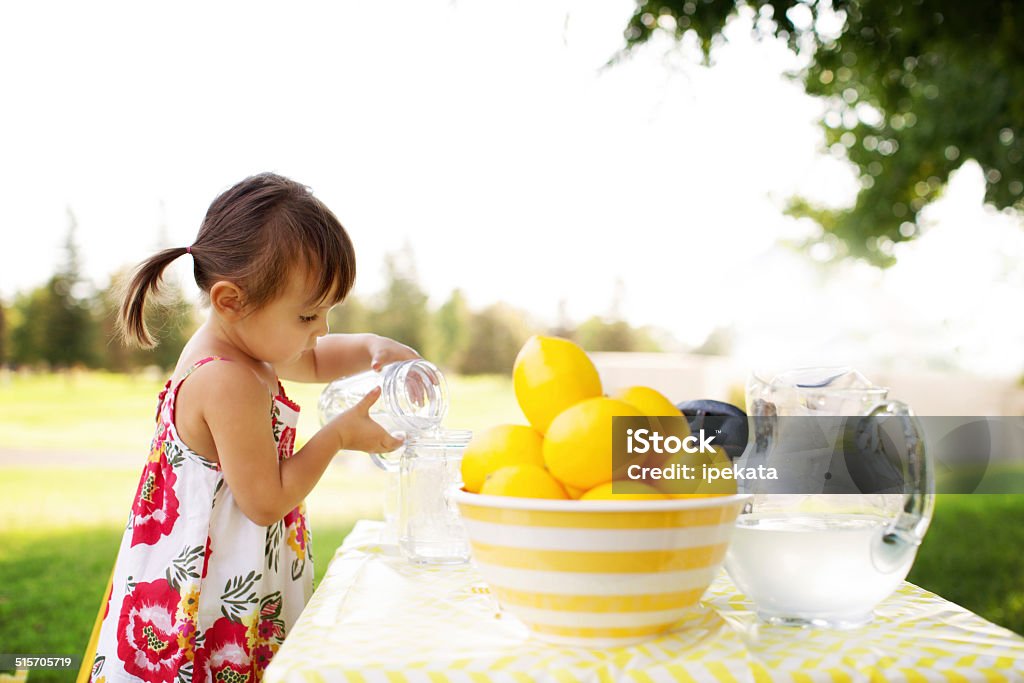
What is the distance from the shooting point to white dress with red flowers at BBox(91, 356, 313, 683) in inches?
46.4

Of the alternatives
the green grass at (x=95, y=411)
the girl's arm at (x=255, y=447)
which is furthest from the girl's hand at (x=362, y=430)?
the green grass at (x=95, y=411)

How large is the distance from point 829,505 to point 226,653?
810 millimetres

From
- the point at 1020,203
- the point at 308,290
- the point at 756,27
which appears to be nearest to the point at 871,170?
the point at 1020,203

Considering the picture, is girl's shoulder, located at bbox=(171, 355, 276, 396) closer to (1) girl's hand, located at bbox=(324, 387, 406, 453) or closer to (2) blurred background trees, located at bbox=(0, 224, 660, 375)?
(1) girl's hand, located at bbox=(324, 387, 406, 453)

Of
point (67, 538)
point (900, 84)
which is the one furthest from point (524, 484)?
point (67, 538)

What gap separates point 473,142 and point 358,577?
10.5 meters

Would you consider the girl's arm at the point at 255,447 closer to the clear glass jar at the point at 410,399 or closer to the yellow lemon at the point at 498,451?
the clear glass jar at the point at 410,399

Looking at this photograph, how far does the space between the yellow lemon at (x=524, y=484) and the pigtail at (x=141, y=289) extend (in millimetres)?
787

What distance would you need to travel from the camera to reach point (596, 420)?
0.78 meters

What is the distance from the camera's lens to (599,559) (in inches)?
28.8

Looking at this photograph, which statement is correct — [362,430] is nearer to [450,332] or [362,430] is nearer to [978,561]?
[978,561]

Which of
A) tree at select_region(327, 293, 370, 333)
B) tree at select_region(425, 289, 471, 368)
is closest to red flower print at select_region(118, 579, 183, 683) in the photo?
tree at select_region(327, 293, 370, 333)

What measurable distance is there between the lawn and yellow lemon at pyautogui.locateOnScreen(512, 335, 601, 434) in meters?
3.32

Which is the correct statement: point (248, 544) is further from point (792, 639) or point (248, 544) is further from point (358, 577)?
point (792, 639)
